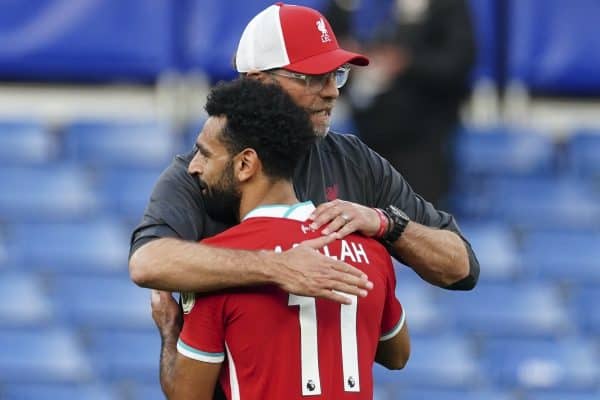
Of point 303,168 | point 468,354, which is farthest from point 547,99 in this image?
point 303,168

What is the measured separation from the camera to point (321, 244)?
10.7 ft

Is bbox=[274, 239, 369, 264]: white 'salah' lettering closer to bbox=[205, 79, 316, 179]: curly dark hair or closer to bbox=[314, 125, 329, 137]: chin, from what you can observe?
bbox=[205, 79, 316, 179]: curly dark hair

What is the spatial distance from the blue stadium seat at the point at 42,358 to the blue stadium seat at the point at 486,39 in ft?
8.97

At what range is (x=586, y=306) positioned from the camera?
7.55 m

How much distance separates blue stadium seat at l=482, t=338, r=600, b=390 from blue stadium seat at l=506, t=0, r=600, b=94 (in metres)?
1.71

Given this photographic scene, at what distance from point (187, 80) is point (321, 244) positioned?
5295 mm

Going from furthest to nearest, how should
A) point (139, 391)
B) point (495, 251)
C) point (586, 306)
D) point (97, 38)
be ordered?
point (97, 38) → point (495, 251) → point (586, 306) → point (139, 391)

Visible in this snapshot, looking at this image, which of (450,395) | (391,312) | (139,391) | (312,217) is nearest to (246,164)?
(312,217)

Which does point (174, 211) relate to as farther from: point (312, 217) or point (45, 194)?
point (45, 194)

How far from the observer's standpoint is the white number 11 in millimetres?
3209

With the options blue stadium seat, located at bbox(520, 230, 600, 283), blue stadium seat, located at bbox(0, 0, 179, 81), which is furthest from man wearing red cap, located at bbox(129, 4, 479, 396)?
blue stadium seat, located at bbox(0, 0, 179, 81)

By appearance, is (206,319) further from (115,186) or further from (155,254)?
(115,186)

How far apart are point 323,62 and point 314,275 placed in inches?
24.5

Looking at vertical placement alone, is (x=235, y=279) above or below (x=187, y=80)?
below
